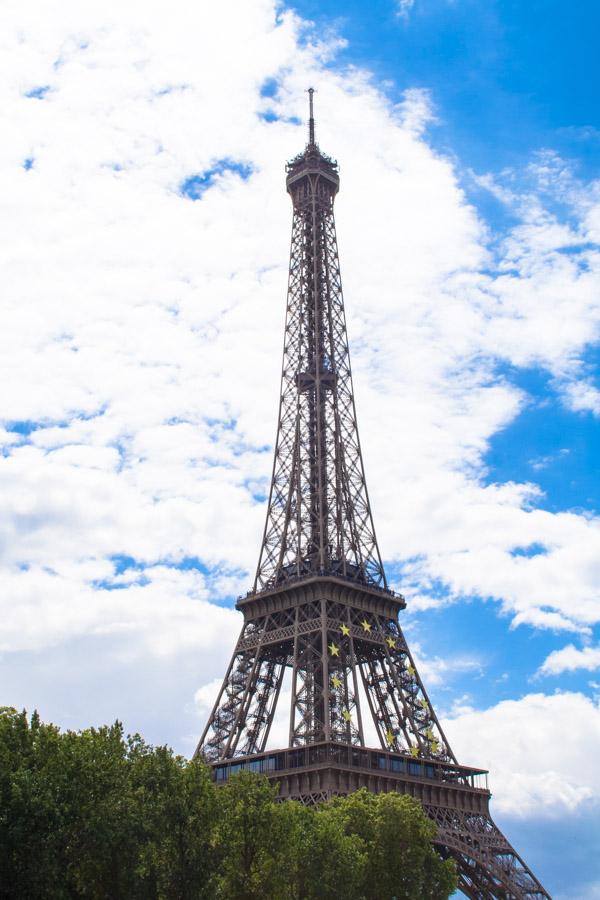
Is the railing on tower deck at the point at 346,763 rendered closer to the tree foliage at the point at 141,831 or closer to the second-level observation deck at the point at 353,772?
the second-level observation deck at the point at 353,772

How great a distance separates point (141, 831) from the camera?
41.1 meters

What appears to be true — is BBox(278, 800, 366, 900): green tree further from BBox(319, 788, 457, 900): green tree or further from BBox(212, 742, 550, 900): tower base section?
BBox(212, 742, 550, 900): tower base section

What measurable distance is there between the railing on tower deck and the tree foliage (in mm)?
16478

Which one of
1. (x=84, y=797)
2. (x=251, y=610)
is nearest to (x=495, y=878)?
(x=251, y=610)

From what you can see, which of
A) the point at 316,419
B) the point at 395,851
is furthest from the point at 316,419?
the point at 395,851

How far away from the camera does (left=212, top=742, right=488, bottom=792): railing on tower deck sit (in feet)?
233

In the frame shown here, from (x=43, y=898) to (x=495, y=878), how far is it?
161 ft

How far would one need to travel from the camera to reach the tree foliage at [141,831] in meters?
36.8

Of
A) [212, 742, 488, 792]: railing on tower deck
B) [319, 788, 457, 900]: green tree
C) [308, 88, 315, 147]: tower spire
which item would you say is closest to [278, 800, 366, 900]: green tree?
A: [319, 788, 457, 900]: green tree

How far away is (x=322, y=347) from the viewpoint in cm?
9994

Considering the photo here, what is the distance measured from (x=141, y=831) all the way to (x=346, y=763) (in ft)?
107

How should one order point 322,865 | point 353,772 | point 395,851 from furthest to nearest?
point 353,772 → point 395,851 → point 322,865

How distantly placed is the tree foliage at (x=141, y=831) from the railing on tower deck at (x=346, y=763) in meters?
16.5

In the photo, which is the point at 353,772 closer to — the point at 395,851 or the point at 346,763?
the point at 346,763
